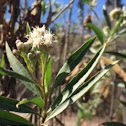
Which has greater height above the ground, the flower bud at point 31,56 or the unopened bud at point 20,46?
the unopened bud at point 20,46

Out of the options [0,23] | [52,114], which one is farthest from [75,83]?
[0,23]

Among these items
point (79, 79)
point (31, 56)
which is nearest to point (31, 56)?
point (31, 56)

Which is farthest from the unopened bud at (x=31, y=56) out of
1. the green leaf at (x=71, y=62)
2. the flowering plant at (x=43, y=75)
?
the green leaf at (x=71, y=62)

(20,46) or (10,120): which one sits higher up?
(20,46)

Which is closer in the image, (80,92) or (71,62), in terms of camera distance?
(80,92)

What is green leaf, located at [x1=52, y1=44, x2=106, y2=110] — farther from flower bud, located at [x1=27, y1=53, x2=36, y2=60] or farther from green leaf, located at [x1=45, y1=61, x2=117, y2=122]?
flower bud, located at [x1=27, y1=53, x2=36, y2=60]

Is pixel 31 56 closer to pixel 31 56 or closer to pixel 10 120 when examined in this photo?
pixel 31 56

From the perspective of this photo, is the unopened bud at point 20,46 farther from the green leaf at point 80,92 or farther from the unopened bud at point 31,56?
the green leaf at point 80,92

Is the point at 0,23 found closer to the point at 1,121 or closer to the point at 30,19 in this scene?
the point at 30,19
